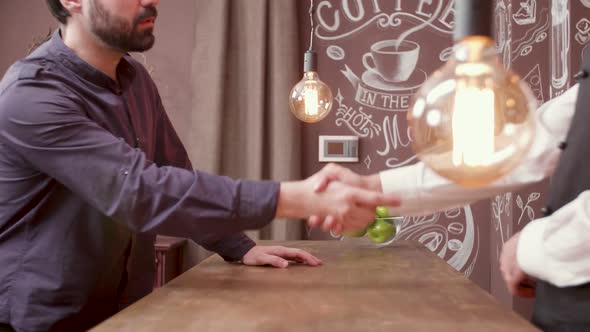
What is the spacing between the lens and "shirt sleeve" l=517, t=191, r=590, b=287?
1006mm

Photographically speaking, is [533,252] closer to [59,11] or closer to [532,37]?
[59,11]

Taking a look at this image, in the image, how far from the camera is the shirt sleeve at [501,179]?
1.29 metres

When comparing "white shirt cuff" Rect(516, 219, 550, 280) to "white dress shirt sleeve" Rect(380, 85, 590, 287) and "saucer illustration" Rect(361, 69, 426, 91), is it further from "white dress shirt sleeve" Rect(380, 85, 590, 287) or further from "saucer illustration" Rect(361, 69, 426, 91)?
"saucer illustration" Rect(361, 69, 426, 91)

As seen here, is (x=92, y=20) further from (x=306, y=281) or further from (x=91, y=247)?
(x=306, y=281)

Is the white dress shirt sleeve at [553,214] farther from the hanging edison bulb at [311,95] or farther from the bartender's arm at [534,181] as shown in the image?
the hanging edison bulb at [311,95]

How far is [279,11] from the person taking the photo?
10.6ft

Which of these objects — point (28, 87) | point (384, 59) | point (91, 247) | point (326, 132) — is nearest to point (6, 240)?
point (91, 247)

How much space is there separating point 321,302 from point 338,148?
2.15m

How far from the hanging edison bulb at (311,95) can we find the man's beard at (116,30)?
27.6 inches

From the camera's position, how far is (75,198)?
138cm

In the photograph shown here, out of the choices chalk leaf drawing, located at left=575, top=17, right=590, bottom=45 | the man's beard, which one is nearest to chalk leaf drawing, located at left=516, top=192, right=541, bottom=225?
chalk leaf drawing, located at left=575, top=17, right=590, bottom=45

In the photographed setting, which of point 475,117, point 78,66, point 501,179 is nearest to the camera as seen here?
Result: point 475,117

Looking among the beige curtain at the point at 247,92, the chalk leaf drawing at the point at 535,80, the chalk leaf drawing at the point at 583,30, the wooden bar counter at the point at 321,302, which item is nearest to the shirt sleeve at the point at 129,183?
the wooden bar counter at the point at 321,302

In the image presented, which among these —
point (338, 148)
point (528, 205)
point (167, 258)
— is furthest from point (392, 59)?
point (167, 258)
